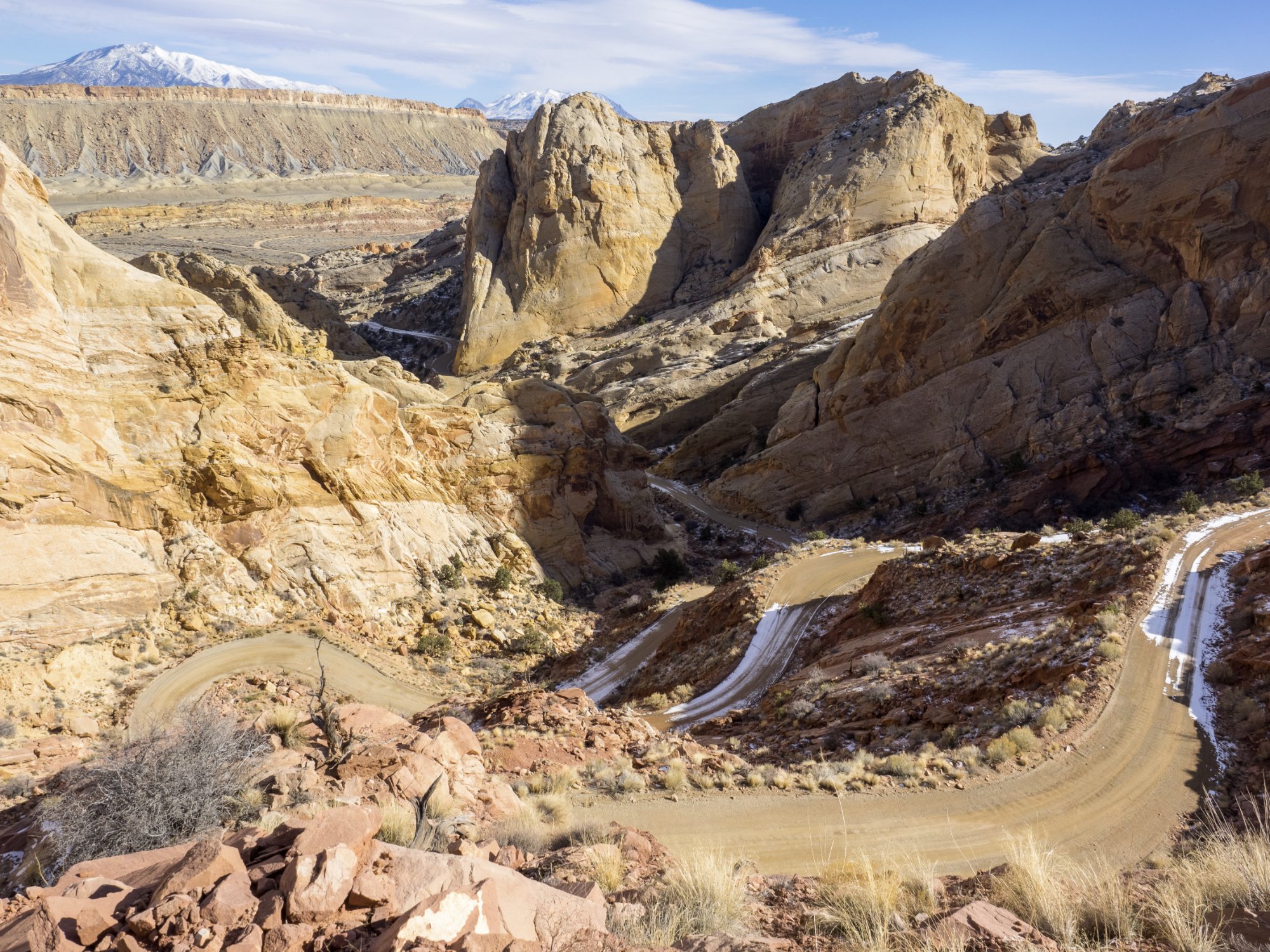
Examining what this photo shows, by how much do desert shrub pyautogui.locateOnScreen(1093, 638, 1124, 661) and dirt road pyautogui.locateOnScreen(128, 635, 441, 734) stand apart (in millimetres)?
15073

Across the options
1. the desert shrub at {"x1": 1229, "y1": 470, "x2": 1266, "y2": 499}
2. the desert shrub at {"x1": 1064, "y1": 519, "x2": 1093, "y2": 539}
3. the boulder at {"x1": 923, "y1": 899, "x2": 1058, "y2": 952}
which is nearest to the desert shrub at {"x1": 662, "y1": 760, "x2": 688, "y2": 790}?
the boulder at {"x1": 923, "y1": 899, "x2": 1058, "y2": 952}

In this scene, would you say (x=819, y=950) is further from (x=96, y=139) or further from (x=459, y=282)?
(x=96, y=139)

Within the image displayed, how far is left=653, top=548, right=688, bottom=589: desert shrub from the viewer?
30.7 metres

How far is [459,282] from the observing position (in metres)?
79.4

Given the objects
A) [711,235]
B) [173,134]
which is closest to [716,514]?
[711,235]

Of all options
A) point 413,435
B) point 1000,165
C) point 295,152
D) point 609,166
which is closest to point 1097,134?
point 1000,165

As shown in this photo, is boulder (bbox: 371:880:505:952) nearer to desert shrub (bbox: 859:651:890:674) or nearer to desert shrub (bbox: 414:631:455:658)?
desert shrub (bbox: 859:651:890:674)

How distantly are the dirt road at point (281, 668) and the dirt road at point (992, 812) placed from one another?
10.8 m

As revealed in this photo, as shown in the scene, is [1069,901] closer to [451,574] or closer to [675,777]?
[675,777]

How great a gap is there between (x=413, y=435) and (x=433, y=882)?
2320 centimetres

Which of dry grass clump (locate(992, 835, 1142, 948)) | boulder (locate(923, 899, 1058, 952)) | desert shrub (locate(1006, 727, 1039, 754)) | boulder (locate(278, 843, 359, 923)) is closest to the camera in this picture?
boulder (locate(278, 843, 359, 923))

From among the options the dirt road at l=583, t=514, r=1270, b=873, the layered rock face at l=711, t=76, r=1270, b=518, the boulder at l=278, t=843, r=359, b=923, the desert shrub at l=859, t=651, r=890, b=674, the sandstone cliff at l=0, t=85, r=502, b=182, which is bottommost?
the desert shrub at l=859, t=651, r=890, b=674

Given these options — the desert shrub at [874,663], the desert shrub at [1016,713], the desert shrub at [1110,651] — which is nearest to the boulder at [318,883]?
the desert shrub at [1016,713]

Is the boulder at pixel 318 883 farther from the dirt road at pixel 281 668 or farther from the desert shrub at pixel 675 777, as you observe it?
the dirt road at pixel 281 668
